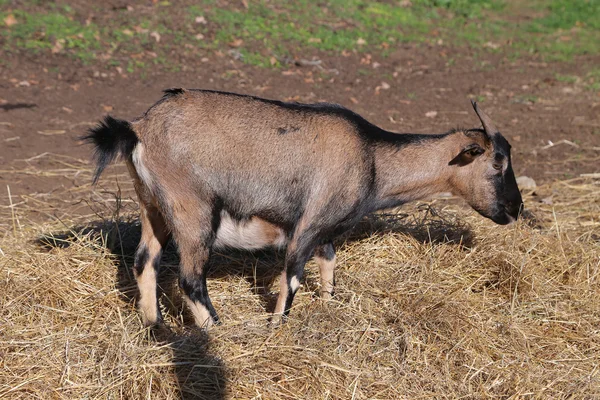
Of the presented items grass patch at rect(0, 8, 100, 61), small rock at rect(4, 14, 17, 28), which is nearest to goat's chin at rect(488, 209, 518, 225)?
grass patch at rect(0, 8, 100, 61)

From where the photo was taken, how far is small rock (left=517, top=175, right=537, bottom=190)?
313 inches

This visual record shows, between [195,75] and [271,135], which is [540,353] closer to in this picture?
[271,135]

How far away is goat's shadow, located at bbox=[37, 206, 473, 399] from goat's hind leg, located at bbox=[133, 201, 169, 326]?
0.59ft

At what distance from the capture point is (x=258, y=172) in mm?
4809

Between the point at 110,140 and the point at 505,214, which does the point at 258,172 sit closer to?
the point at 110,140

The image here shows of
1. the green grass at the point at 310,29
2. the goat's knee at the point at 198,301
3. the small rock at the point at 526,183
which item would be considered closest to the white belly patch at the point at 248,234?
the goat's knee at the point at 198,301

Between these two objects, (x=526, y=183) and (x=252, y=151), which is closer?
(x=252, y=151)

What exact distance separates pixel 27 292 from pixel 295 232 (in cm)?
→ 182

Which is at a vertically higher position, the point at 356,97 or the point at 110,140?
the point at 110,140

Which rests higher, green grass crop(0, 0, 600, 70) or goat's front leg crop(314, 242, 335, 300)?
goat's front leg crop(314, 242, 335, 300)

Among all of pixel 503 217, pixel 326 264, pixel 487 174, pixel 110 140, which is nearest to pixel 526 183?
pixel 503 217

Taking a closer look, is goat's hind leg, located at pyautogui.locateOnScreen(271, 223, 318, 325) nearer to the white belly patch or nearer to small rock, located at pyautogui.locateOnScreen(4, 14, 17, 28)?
the white belly patch

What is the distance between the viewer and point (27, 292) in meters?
4.98

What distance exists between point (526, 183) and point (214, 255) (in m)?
3.79
